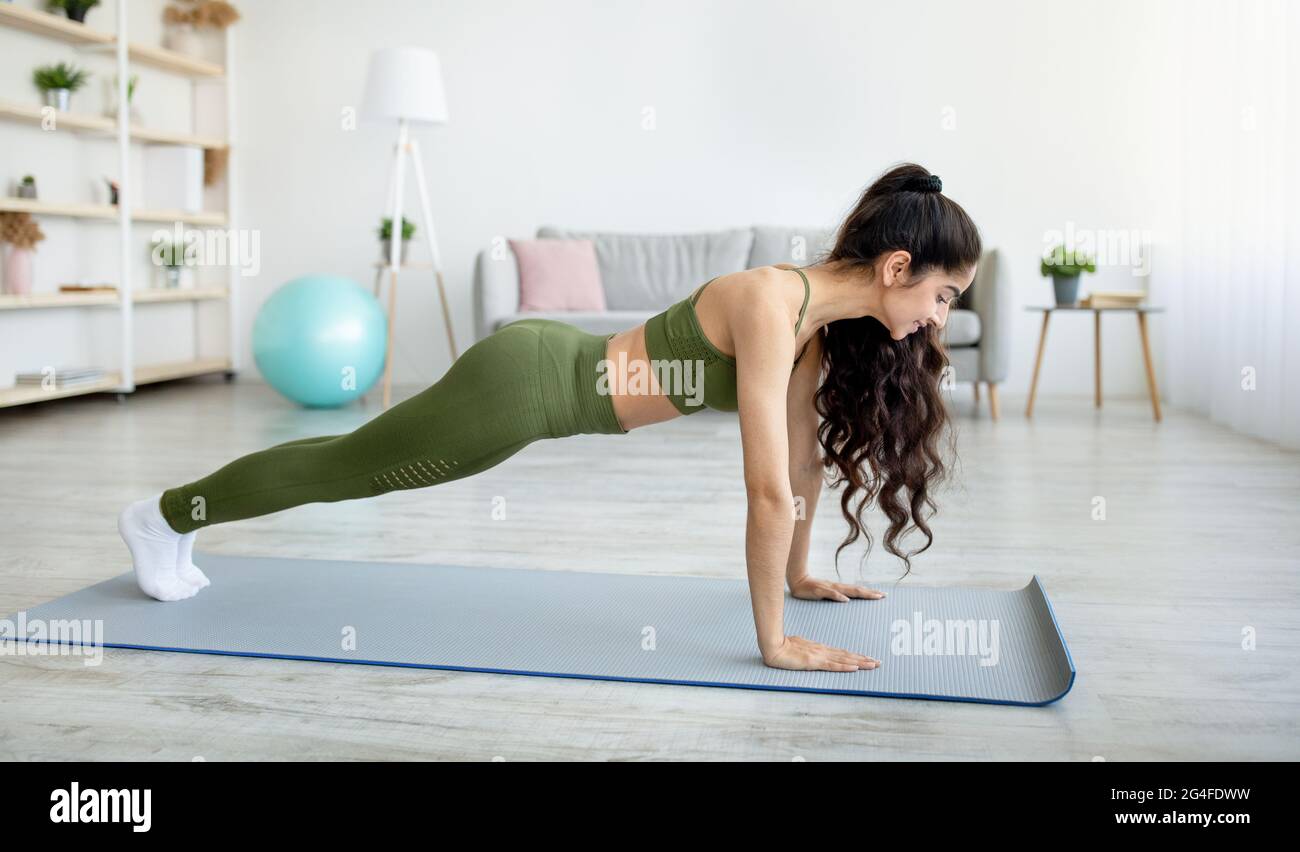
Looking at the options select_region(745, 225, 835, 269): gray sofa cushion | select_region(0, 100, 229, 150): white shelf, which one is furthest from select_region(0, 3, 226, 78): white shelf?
select_region(745, 225, 835, 269): gray sofa cushion

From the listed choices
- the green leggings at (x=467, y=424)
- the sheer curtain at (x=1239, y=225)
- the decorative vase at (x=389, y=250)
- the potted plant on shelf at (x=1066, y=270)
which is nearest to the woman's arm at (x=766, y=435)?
the green leggings at (x=467, y=424)

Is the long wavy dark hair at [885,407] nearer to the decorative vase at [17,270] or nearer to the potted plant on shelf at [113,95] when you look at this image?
the decorative vase at [17,270]

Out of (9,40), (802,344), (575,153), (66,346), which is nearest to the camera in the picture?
(802,344)

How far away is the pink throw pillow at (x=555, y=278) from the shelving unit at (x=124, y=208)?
1713 millimetres

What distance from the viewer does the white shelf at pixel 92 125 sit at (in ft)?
14.7

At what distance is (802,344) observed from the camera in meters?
1.88

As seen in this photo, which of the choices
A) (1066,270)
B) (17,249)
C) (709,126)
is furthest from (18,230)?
(1066,270)

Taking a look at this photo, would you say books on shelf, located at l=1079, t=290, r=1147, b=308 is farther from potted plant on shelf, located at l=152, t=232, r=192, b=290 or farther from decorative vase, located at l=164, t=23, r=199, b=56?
decorative vase, located at l=164, t=23, r=199, b=56

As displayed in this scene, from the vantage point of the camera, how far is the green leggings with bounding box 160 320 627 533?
1.76m

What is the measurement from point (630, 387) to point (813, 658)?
19.0 inches

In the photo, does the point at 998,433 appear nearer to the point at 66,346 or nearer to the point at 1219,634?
the point at 1219,634

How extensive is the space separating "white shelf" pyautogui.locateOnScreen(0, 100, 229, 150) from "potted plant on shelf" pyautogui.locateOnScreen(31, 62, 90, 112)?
66mm

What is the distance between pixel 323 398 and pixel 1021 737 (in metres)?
3.95
